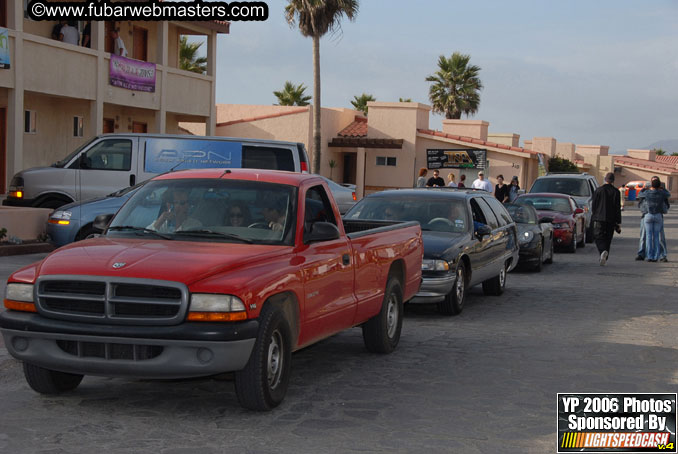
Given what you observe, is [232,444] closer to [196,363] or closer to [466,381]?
[196,363]

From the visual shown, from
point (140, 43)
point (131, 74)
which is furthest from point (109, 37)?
point (140, 43)

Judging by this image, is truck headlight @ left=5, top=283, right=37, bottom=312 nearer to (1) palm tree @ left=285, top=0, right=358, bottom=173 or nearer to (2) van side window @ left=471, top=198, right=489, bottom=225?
(2) van side window @ left=471, top=198, right=489, bottom=225

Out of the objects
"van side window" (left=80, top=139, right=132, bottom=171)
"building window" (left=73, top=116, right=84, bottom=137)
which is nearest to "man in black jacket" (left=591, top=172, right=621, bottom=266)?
"van side window" (left=80, top=139, right=132, bottom=171)

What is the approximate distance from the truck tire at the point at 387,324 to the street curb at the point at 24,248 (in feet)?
28.4

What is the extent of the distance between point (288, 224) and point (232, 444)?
2078 millimetres

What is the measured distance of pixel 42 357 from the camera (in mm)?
6059

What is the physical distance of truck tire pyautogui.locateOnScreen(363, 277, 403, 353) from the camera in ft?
28.4

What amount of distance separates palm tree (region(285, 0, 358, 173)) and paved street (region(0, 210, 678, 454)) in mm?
26418

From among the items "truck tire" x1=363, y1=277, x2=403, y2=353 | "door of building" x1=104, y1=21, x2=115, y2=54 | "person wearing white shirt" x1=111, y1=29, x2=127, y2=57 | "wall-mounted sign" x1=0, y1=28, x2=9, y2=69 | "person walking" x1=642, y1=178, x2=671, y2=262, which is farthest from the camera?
"door of building" x1=104, y1=21, x2=115, y2=54

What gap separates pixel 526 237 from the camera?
57.2 feet

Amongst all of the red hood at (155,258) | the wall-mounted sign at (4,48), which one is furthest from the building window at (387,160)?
the red hood at (155,258)

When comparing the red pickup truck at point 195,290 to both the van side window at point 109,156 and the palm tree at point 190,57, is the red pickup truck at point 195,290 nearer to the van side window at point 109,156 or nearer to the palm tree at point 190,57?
the van side window at point 109,156

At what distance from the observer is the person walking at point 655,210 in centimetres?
1950

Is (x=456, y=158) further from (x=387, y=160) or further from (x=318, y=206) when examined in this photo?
(x=318, y=206)
